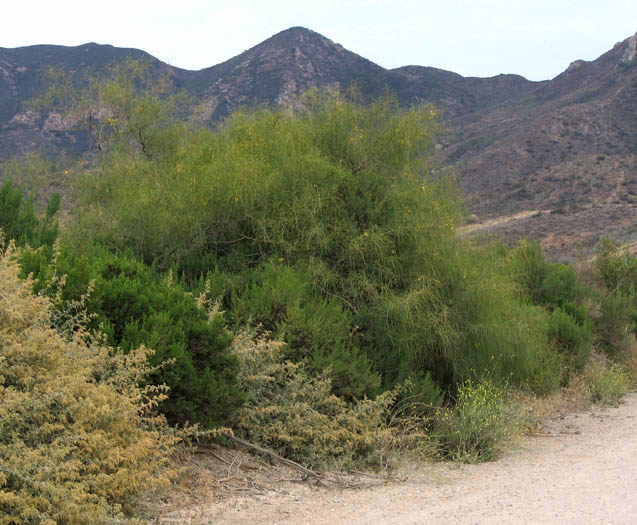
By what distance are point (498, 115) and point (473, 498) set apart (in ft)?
173

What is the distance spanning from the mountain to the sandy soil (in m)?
24.1

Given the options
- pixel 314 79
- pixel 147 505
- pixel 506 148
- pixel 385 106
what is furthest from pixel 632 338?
pixel 314 79

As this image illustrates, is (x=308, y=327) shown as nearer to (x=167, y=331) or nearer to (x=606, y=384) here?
(x=167, y=331)

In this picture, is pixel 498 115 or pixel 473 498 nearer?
pixel 473 498

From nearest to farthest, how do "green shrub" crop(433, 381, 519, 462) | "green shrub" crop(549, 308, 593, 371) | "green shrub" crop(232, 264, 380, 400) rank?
1. "green shrub" crop(232, 264, 380, 400)
2. "green shrub" crop(433, 381, 519, 462)
3. "green shrub" crop(549, 308, 593, 371)

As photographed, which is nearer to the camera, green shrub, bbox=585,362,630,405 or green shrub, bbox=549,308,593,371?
green shrub, bbox=585,362,630,405

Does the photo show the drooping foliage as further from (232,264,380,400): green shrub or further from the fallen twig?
the fallen twig

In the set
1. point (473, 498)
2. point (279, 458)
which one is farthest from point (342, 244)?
point (473, 498)

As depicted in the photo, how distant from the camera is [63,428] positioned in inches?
196

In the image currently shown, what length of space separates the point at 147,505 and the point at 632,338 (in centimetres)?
1420

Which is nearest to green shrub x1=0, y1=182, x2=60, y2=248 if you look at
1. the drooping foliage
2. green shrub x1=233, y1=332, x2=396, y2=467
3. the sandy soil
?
the drooping foliage

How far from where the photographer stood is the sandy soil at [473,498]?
18.9ft

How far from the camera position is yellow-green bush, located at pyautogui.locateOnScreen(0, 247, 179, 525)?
454 cm

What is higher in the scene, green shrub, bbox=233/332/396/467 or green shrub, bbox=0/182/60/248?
green shrub, bbox=0/182/60/248
